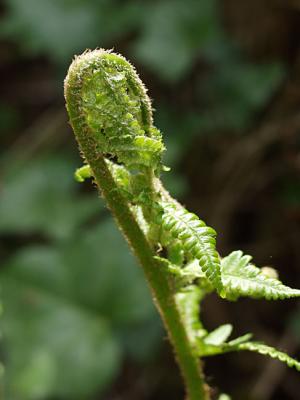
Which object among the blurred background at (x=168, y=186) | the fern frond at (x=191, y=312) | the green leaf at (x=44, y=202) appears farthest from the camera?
the green leaf at (x=44, y=202)

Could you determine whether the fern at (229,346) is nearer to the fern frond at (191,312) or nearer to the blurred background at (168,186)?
the fern frond at (191,312)

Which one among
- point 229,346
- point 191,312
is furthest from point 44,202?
point 229,346

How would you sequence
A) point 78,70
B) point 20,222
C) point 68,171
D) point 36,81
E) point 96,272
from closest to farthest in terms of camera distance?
point 78,70 → point 96,272 → point 20,222 → point 68,171 → point 36,81

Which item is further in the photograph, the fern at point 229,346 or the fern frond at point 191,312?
the fern frond at point 191,312

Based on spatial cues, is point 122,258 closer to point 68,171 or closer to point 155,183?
point 68,171

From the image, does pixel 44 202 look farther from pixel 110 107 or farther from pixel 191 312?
pixel 110 107

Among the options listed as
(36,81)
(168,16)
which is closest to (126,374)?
(168,16)

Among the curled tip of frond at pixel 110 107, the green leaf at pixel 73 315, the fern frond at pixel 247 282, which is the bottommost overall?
the fern frond at pixel 247 282

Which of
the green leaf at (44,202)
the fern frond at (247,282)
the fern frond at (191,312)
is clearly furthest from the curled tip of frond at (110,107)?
the green leaf at (44,202)
